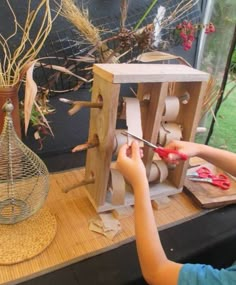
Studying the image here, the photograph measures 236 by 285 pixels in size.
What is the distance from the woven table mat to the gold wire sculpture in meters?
0.03

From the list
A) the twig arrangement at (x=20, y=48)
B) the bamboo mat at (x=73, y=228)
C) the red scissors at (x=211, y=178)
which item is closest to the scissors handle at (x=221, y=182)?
the red scissors at (x=211, y=178)

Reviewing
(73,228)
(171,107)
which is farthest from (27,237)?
(171,107)

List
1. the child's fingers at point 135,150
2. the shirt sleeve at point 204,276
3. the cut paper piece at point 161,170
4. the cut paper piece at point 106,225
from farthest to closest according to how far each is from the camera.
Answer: the cut paper piece at point 161,170, the cut paper piece at point 106,225, the child's fingers at point 135,150, the shirt sleeve at point 204,276

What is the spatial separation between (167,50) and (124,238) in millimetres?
690

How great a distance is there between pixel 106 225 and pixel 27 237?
0.18 m

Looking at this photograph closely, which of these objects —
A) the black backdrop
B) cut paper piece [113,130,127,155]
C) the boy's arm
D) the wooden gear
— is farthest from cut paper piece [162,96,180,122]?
the black backdrop

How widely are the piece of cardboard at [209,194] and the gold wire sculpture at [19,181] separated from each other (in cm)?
41

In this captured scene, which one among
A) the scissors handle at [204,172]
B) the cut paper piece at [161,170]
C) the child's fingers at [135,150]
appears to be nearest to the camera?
the child's fingers at [135,150]

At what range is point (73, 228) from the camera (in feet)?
2.23

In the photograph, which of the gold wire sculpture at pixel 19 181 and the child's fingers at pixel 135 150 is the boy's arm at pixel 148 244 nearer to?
the child's fingers at pixel 135 150

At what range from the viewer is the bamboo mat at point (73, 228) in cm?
57

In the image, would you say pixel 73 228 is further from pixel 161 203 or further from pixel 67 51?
pixel 67 51

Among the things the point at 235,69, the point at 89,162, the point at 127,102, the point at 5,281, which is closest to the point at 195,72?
the point at 127,102

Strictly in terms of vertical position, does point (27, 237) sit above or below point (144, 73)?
below
